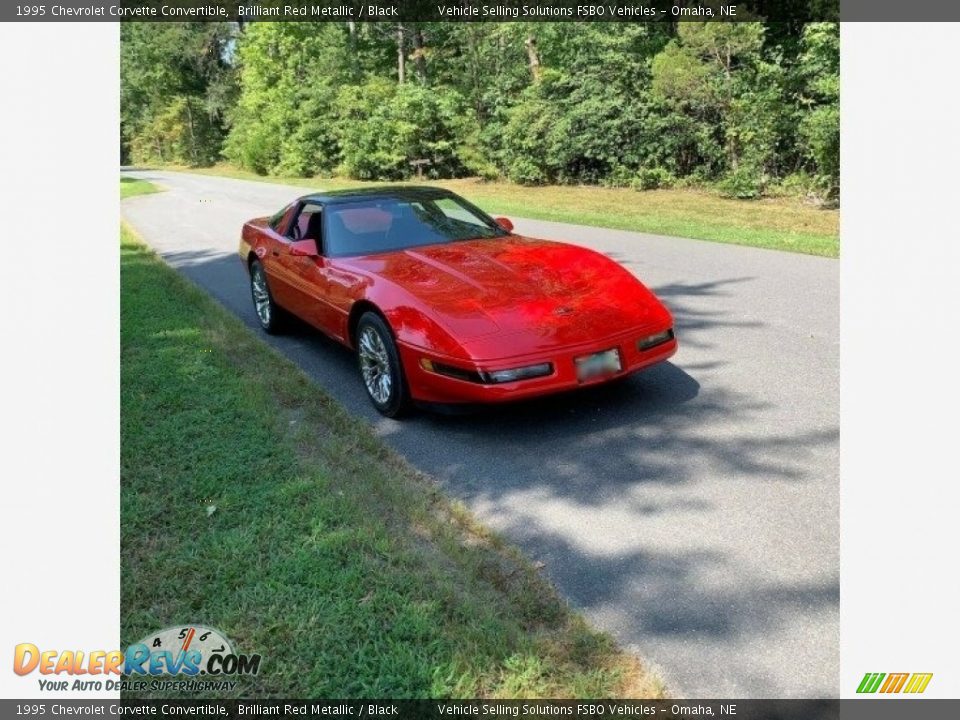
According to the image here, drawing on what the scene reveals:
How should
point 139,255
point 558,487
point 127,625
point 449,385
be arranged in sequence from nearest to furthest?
1. point 127,625
2. point 558,487
3. point 449,385
4. point 139,255

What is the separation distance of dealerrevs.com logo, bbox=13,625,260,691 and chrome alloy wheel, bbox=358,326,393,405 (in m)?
2.23

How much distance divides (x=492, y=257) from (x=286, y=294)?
2131 millimetres

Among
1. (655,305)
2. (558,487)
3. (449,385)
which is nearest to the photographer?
(558,487)

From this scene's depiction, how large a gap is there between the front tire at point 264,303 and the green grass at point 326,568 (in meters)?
2.02

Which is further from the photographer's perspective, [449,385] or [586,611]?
[449,385]

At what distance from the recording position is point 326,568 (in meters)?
3.03

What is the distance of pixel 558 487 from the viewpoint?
12.3 feet

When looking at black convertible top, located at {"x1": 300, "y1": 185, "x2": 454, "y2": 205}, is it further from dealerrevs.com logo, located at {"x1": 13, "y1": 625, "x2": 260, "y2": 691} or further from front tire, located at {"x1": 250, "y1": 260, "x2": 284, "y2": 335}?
dealerrevs.com logo, located at {"x1": 13, "y1": 625, "x2": 260, "y2": 691}

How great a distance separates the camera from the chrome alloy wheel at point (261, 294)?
7.13m

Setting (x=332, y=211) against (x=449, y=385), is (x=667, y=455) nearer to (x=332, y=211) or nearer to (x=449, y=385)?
(x=449, y=385)

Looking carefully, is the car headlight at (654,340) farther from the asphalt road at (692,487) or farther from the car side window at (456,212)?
the car side window at (456,212)

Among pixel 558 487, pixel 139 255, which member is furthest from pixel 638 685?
pixel 139 255
